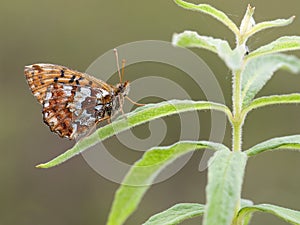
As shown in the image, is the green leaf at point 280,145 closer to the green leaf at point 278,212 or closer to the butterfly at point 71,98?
the green leaf at point 278,212

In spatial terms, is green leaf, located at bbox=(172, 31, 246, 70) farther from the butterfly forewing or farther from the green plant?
the butterfly forewing

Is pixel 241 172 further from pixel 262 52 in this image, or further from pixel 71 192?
pixel 71 192

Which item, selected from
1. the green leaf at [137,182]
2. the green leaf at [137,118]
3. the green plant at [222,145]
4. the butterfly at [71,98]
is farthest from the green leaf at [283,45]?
the butterfly at [71,98]

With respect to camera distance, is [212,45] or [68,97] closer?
[212,45]

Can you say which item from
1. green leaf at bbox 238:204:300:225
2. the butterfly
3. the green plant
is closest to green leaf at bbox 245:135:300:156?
the green plant

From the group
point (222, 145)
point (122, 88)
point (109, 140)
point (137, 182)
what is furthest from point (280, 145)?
point (109, 140)

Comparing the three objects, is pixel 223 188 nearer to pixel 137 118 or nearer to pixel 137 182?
pixel 137 182

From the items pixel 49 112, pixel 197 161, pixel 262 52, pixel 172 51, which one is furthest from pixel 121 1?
pixel 262 52
